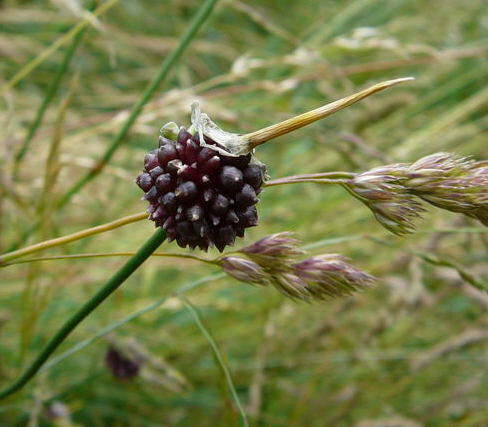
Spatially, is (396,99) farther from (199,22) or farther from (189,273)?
(199,22)

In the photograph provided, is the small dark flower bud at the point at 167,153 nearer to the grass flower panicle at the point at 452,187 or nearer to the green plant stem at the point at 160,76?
the grass flower panicle at the point at 452,187

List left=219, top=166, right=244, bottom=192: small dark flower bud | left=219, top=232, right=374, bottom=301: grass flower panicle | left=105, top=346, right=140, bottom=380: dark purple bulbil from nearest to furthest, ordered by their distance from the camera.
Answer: left=219, top=166, right=244, bottom=192: small dark flower bud < left=219, top=232, right=374, bottom=301: grass flower panicle < left=105, top=346, right=140, bottom=380: dark purple bulbil

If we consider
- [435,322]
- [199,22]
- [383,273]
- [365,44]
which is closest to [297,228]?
[383,273]

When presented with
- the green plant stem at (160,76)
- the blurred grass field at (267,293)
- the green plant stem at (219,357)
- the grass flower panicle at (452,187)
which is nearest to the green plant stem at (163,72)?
the green plant stem at (160,76)

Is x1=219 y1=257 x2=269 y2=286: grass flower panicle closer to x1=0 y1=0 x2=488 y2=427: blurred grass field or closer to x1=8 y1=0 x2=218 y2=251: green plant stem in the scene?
x1=8 y1=0 x2=218 y2=251: green plant stem

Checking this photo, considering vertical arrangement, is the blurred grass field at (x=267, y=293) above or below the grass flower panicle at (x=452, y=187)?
above

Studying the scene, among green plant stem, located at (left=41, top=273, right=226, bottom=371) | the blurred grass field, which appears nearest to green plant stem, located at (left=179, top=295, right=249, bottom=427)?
green plant stem, located at (left=41, top=273, right=226, bottom=371)

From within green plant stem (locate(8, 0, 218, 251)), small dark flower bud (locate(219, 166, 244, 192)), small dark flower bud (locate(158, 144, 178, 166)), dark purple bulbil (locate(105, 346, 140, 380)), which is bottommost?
small dark flower bud (locate(219, 166, 244, 192))
